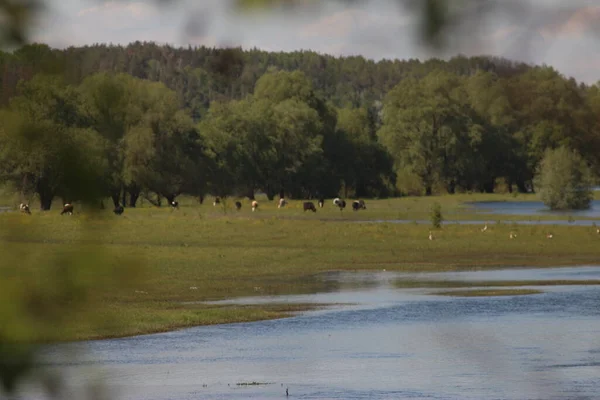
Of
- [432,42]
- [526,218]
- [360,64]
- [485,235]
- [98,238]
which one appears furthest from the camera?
[526,218]

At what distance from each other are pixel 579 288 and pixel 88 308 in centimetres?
2873

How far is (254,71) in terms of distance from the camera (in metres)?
1.64

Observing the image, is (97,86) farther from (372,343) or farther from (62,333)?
(372,343)

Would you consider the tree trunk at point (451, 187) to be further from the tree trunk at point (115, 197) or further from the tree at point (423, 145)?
the tree trunk at point (115, 197)

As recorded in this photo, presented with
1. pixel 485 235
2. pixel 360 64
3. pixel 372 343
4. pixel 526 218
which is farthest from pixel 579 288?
pixel 526 218

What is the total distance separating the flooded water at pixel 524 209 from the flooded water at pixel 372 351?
3972 centimetres

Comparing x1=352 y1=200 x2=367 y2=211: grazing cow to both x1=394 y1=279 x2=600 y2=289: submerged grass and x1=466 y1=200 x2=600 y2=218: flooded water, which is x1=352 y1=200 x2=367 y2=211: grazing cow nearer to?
x1=466 y1=200 x2=600 y2=218: flooded water

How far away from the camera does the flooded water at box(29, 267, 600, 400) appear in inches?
591

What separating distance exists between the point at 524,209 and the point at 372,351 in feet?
186

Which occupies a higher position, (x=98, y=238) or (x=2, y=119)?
(x=2, y=119)

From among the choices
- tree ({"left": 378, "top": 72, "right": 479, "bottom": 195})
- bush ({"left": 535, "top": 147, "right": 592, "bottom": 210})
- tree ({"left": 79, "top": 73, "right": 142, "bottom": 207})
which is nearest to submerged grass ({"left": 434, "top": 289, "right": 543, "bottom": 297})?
tree ({"left": 378, "top": 72, "right": 479, "bottom": 195})

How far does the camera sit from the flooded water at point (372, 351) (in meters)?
15.0

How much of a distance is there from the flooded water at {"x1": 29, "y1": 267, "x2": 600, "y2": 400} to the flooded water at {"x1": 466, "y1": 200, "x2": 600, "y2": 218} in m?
39.7

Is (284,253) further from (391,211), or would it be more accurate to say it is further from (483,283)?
(391,211)
